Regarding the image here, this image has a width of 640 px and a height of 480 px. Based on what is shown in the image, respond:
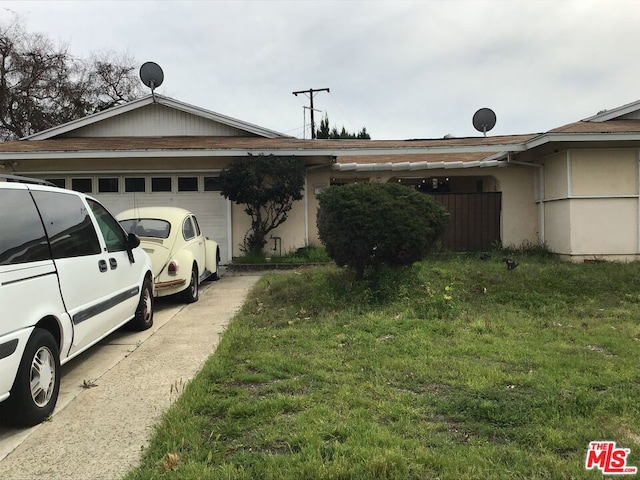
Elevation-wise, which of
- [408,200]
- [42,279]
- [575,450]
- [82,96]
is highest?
[82,96]

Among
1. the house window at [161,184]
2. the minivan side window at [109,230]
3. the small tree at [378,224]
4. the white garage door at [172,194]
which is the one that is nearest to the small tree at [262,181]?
the white garage door at [172,194]

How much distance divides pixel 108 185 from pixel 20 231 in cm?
1025

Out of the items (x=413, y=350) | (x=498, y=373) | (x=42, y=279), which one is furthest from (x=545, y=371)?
(x=42, y=279)

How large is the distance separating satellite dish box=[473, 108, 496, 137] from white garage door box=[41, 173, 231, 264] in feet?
32.4

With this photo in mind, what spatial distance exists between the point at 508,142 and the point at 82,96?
28.2 meters

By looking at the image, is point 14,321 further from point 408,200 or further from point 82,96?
point 82,96

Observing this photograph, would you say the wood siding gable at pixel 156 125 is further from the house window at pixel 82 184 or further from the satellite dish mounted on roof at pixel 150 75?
the house window at pixel 82 184

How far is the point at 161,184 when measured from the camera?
43.4ft

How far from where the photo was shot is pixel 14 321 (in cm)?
339

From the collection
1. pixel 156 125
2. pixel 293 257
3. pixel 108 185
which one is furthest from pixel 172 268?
pixel 156 125

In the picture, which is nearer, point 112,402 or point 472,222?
point 112,402

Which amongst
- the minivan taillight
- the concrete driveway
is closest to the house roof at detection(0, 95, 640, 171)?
the minivan taillight

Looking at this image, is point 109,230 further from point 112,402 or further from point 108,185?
point 108,185

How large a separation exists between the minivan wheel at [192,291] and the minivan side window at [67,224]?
320 centimetres
